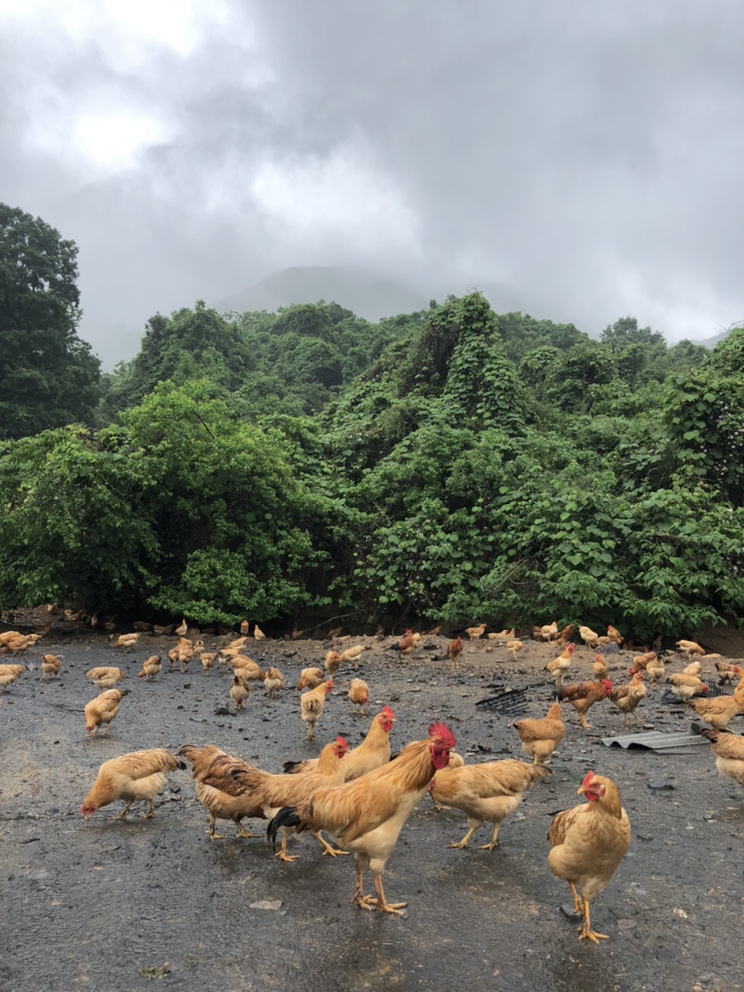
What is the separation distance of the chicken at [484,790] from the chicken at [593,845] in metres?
0.93

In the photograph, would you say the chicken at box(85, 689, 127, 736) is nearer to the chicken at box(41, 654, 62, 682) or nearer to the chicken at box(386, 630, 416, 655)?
the chicken at box(41, 654, 62, 682)

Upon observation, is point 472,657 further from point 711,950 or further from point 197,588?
point 711,950

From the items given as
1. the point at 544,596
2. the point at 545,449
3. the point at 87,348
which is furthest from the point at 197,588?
the point at 87,348

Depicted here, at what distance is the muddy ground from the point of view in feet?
11.0

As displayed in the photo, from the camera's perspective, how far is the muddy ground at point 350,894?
11.0 feet

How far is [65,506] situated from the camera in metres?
13.5

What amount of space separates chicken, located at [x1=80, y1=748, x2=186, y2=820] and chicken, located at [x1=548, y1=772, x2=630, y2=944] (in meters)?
3.37

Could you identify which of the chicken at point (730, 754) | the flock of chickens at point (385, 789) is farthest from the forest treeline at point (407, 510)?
the chicken at point (730, 754)

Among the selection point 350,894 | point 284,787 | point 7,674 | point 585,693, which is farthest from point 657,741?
point 7,674

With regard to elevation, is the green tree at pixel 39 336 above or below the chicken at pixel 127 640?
above

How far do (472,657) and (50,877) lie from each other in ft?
28.3

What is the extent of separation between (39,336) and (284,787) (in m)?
28.8

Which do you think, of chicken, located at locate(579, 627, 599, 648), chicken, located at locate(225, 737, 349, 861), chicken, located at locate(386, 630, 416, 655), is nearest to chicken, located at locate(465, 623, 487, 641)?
chicken, located at locate(386, 630, 416, 655)

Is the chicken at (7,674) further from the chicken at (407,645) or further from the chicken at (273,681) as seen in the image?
the chicken at (407,645)
